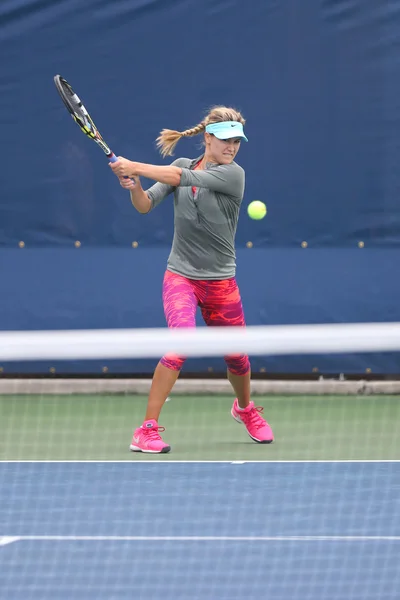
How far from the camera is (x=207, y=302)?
7254 mm

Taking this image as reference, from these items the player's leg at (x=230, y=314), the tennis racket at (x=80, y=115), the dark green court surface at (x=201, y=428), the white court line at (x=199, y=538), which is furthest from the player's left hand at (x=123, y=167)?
the white court line at (x=199, y=538)

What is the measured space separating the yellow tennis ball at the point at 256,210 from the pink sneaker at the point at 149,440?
8.12 feet

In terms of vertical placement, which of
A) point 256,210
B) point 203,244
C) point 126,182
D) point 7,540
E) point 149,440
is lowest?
point 7,540

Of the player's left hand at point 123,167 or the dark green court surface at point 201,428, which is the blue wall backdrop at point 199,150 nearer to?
the dark green court surface at point 201,428

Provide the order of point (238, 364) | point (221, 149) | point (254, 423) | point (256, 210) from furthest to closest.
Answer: point (256, 210) → point (254, 423) → point (238, 364) → point (221, 149)

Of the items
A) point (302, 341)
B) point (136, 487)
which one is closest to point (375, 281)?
point (136, 487)

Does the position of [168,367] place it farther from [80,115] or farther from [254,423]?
[80,115]

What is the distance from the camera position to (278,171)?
970 centimetres

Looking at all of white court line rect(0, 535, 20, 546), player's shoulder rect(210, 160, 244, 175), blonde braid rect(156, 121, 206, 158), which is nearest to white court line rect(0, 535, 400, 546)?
white court line rect(0, 535, 20, 546)

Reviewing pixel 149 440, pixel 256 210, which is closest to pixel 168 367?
pixel 149 440

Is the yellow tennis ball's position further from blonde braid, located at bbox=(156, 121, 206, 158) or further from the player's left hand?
the player's left hand

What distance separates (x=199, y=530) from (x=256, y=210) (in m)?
4.31

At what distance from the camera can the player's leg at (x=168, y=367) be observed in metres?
7.04

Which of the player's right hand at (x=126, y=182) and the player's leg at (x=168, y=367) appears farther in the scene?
the player's leg at (x=168, y=367)
